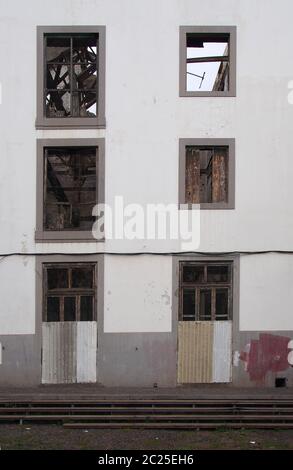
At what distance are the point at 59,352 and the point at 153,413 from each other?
12.8 ft

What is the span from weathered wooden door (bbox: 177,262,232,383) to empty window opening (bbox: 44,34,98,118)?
466cm

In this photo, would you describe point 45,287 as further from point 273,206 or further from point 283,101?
point 283,101

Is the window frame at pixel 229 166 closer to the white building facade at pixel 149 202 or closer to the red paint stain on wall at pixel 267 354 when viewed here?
the white building facade at pixel 149 202

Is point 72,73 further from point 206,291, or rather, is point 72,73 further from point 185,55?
point 206,291

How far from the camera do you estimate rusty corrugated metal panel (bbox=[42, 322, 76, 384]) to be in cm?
1386

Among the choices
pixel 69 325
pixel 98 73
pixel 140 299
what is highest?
pixel 98 73

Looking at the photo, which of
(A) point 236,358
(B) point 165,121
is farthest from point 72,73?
(A) point 236,358

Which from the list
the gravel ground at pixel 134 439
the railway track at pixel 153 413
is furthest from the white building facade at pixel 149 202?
the gravel ground at pixel 134 439

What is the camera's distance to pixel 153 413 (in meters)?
10.7

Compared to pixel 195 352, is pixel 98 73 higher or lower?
higher

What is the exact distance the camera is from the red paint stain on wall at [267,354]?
13914mm

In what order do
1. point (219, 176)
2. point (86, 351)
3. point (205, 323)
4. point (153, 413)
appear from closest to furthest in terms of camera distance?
point (153, 413) → point (86, 351) → point (205, 323) → point (219, 176)

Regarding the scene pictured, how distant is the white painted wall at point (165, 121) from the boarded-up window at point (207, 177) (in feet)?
1.18
